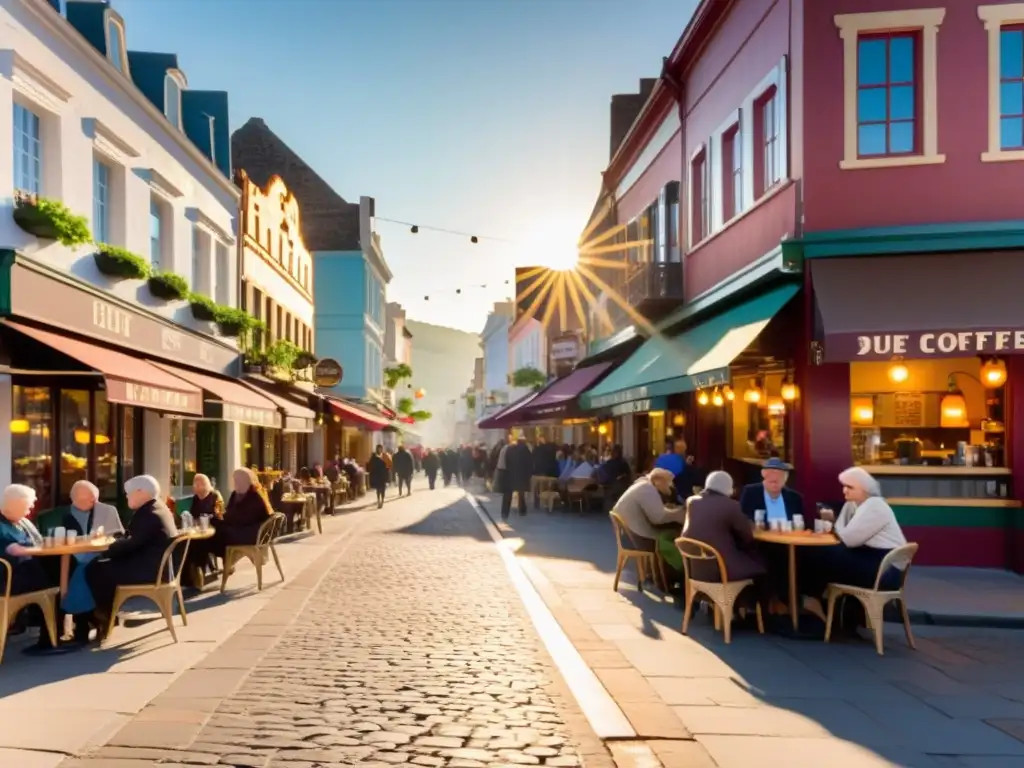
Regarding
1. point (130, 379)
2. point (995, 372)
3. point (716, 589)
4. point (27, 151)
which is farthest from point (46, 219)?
point (995, 372)

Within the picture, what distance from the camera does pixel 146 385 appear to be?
37.7 ft

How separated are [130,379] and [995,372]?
406 inches

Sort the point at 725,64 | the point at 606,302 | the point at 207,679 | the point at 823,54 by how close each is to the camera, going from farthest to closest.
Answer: the point at 606,302 < the point at 725,64 < the point at 823,54 < the point at 207,679

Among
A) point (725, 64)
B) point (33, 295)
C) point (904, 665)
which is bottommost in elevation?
point (904, 665)

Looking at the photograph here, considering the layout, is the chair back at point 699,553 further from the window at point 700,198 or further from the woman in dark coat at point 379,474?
the woman in dark coat at point 379,474

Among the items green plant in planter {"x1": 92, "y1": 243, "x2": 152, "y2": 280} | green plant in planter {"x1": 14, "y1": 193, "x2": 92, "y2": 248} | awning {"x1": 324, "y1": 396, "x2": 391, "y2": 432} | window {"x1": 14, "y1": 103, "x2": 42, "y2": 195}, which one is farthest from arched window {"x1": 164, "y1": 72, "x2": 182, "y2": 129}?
awning {"x1": 324, "y1": 396, "x2": 391, "y2": 432}

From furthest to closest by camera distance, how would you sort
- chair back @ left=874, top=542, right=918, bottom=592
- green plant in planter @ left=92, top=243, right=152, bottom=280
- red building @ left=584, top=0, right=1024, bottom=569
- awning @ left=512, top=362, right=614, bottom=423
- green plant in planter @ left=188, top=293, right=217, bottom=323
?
awning @ left=512, top=362, right=614, bottom=423
green plant in planter @ left=188, top=293, right=217, bottom=323
green plant in planter @ left=92, top=243, right=152, bottom=280
red building @ left=584, top=0, right=1024, bottom=569
chair back @ left=874, top=542, right=918, bottom=592

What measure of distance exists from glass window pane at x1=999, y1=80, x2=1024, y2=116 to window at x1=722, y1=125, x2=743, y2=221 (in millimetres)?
4221

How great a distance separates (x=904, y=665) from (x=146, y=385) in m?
8.60

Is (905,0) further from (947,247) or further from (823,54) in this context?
(947,247)

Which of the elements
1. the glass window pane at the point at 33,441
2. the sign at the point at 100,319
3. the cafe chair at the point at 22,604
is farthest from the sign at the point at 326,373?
the cafe chair at the point at 22,604

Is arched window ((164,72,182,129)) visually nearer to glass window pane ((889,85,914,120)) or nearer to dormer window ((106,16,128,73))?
dormer window ((106,16,128,73))

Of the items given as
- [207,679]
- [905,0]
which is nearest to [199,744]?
[207,679]

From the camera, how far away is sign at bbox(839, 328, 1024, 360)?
1072cm
